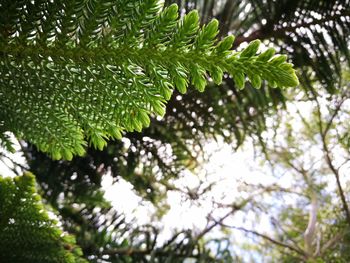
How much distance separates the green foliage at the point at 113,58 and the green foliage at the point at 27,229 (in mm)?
248

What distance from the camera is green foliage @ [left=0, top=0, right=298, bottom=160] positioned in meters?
Answer: 0.34

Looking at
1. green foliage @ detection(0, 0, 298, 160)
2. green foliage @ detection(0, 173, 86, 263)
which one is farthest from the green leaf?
green foliage @ detection(0, 173, 86, 263)

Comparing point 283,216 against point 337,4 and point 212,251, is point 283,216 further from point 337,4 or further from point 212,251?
point 337,4

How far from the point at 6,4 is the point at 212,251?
3.73 feet

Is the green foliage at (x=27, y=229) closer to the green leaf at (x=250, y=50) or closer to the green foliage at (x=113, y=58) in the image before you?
the green foliage at (x=113, y=58)

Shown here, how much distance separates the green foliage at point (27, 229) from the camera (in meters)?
0.62

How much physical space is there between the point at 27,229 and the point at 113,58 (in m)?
0.39

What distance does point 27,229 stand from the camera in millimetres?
636

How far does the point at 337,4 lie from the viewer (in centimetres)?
92

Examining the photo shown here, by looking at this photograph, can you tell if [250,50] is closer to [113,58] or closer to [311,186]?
[113,58]

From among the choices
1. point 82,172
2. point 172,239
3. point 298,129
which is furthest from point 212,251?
point 298,129

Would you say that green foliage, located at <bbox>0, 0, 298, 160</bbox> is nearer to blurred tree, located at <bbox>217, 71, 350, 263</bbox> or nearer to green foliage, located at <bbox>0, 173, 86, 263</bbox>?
green foliage, located at <bbox>0, 173, 86, 263</bbox>

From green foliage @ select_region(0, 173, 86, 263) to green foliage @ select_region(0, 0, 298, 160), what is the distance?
0.81 feet

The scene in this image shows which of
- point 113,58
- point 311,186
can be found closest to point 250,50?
point 113,58
